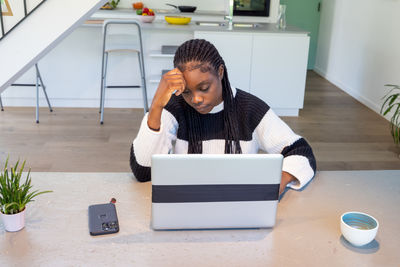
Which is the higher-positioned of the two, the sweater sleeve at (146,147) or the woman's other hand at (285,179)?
the sweater sleeve at (146,147)

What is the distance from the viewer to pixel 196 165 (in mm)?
1124

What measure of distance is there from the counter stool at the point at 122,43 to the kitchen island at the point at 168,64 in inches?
3.8

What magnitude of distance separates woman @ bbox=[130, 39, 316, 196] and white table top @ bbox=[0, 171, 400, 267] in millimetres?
106

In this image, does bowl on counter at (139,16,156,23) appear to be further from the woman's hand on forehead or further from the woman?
the woman's hand on forehead

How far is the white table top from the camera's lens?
3.63 ft

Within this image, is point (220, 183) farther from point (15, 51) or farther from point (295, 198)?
point (15, 51)

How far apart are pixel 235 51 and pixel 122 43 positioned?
115 cm

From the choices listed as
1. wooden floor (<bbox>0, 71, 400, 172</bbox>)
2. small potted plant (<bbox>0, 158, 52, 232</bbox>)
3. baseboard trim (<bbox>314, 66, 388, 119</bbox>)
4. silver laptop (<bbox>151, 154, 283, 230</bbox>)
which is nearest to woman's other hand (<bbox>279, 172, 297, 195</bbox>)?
silver laptop (<bbox>151, 154, 283, 230</bbox>)

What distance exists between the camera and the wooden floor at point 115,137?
11.2 ft

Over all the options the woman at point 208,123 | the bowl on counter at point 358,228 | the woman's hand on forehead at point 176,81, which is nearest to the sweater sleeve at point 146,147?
the woman at point 208,123

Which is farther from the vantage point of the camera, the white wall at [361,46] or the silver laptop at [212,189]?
the white wall at [361,46]

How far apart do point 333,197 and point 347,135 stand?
9.29 feet

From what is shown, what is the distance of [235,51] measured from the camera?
4.39 metres

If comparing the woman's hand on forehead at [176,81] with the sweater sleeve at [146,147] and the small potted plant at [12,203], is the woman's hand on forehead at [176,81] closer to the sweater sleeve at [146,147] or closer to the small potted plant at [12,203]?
the sweater sleeve at [146,147]
